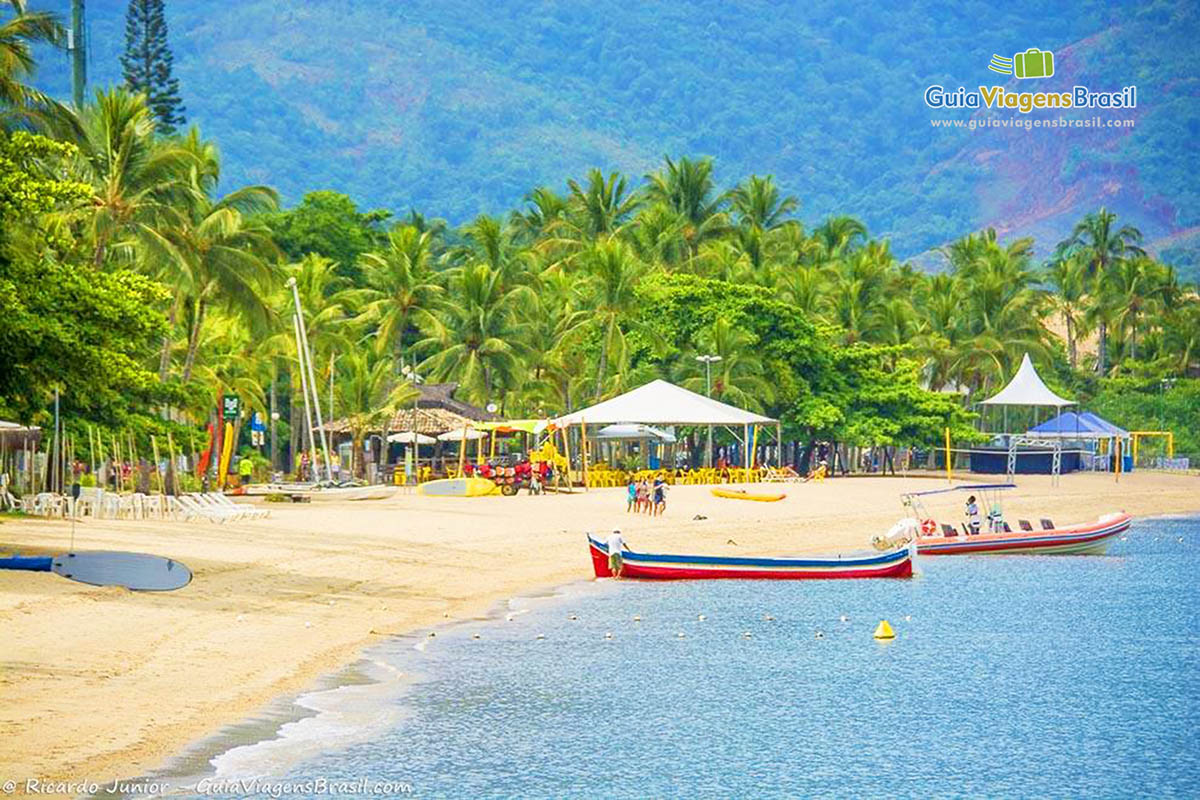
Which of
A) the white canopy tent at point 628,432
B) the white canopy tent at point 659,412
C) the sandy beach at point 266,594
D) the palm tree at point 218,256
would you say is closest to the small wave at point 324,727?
the sandy beach at point 266,594

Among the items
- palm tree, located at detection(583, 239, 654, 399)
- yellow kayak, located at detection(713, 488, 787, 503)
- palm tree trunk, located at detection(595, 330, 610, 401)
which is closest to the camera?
yellow kayak, located at detection(713, 488, 787, 503)

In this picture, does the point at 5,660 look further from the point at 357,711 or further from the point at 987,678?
Result: the point at 987,678

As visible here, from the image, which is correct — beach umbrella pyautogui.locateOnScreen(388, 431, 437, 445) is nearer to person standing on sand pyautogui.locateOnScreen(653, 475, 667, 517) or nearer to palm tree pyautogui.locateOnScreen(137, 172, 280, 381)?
palm tree pyautogui.locateOnScreen(137, 172, 280, 381)

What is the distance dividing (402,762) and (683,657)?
863cm

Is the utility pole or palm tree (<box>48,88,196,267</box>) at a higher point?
the utility pole

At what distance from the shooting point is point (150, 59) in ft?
294

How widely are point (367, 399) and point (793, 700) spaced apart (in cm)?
4152

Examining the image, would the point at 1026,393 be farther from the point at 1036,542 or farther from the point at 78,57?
the point at 78,57

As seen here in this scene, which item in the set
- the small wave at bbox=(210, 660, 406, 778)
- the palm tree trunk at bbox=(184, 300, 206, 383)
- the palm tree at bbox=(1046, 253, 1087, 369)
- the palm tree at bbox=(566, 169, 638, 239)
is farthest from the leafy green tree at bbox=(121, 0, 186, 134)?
the small wave at bbox=(210, 660, 406, 778)

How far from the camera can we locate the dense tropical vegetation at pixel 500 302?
27641 millimetres

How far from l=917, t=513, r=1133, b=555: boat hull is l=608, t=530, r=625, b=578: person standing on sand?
10.2 m

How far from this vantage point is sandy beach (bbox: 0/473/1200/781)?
55.8ft

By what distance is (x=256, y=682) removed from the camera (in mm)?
19922

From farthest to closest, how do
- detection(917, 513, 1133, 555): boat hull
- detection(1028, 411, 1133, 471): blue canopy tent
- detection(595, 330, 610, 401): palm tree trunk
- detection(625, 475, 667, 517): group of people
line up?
detection(1028, 411, 1133, 471): blue canopy tent → detection(595, 330, 610, 401): palm tree trunk → detection(625, 475, 667, 517): group of people → detection(917, 513, 1133, 555): boat hull
